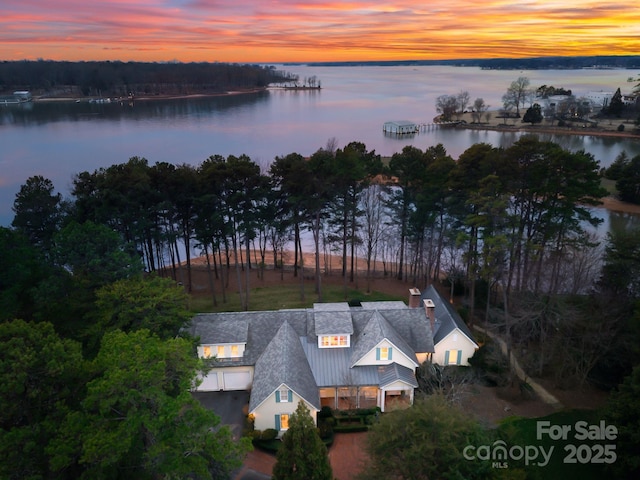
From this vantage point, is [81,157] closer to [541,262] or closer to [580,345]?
[541,262]

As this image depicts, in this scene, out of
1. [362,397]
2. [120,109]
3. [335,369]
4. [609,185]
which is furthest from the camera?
[120,109]

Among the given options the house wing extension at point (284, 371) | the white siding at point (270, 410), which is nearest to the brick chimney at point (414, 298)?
the house wing extension at point (284, 371)

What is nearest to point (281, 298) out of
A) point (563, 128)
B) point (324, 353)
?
point (324, 353)

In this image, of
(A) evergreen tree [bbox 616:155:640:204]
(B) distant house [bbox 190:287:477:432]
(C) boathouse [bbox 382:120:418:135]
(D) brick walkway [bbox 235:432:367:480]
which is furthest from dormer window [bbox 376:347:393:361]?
(C) boathouse [bbox 382:120:418:135]

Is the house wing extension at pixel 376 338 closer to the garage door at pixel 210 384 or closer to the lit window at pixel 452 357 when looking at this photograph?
the lit window at pixel 452 357

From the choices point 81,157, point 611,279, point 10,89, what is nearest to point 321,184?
point 611,279

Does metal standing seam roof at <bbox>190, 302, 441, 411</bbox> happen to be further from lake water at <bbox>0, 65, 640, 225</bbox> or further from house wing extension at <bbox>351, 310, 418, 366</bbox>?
lake water at <bbox>0, 65, 640, 225</bbox>

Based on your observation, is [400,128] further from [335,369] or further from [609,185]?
[335,369]
